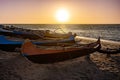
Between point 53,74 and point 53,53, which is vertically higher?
point 53,53

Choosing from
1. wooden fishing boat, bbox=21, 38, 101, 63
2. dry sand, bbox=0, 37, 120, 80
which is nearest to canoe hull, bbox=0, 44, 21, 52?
dry sand, bbox=0, 37, 120, 80

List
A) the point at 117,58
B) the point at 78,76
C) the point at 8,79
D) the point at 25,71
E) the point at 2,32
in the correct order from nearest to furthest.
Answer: the point at 8,79
the point at 78,76
the point at 25,71
the point at 117,58
the point at 2,32

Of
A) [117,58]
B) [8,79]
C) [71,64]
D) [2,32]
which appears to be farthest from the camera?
[2,32]

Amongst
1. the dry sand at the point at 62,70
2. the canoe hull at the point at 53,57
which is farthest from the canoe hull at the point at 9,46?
the canoe hull at the point at 53,57

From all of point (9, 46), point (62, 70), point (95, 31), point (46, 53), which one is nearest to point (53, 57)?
point (46, 53)

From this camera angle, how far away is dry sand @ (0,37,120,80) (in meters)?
12.1

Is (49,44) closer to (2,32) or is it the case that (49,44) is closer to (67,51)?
(67,51)

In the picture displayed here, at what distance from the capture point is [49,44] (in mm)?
18078

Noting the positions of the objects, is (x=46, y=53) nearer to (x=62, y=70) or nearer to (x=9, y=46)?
(x=62, y=70)

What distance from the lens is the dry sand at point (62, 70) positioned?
1205cm

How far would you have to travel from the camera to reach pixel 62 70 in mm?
13570

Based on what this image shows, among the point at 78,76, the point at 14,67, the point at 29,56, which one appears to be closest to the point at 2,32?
the point at 14,67

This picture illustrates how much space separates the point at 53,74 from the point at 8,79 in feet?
10.00

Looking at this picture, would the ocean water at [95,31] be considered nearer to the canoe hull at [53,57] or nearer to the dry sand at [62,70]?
the dry sand at [62,70]
